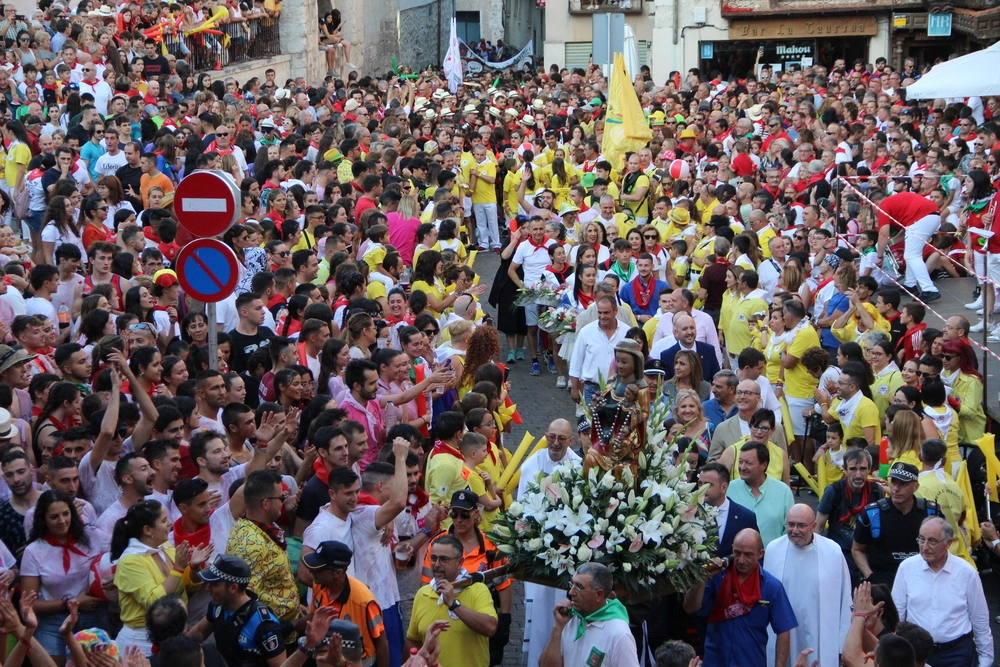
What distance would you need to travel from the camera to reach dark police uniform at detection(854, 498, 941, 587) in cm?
783

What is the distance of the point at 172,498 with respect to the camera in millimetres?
7148

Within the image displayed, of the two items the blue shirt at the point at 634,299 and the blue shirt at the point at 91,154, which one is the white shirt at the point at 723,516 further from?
the blue shirt at the point at 91,154

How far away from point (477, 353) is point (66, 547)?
14.0 feet


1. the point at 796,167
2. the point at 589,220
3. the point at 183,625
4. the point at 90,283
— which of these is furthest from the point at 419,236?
the point at 183,625

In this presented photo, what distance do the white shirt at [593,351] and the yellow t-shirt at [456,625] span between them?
4.88 metres

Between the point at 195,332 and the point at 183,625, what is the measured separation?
15.8ft

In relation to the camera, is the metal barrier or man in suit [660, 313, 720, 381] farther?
the metal barrier

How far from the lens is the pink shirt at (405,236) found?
47.3 feet

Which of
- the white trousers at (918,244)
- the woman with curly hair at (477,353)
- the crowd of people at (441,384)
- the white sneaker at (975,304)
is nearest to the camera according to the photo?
the crowd of people at (441,384)

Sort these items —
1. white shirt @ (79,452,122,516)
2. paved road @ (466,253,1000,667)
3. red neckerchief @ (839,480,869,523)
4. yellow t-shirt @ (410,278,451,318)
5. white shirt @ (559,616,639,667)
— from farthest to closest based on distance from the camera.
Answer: yellow t-shirt @ (410,278,451,318), paved road @ (466,253,1000,667), red neckerchief @ (839,480,869,523), white shirt @ (79,452,122,516), white shirt @ (559,616,639,667)

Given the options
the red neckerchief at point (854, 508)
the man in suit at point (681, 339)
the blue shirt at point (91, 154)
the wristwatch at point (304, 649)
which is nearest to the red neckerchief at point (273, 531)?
the wristwatch at point (304, 649)

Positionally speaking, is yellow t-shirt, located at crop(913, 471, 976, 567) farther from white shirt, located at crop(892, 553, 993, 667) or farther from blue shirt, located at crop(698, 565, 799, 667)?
blue shirt, located at crop(698, 565, 799, 667)

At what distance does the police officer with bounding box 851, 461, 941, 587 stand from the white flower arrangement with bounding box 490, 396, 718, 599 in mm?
1667

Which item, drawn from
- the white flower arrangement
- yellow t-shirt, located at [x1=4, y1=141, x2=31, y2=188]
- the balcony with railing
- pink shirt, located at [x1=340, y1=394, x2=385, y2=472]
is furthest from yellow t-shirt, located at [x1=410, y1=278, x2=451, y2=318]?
the balcony with railing
